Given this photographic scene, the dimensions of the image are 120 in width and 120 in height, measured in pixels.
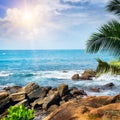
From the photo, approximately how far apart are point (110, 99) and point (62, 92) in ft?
67.8

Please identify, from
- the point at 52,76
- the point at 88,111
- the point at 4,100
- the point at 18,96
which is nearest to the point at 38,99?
the point at 18,96

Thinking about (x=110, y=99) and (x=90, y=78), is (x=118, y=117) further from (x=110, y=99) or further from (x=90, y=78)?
(x=90, y=78)

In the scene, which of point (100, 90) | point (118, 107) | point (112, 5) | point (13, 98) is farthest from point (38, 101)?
point (118, 107)

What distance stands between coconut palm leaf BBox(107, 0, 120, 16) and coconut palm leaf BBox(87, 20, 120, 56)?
85cm

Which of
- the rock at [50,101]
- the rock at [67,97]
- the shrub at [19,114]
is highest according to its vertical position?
the shrub at [19,114]

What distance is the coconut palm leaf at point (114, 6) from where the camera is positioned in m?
14.0

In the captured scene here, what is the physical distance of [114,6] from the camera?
1406 cm

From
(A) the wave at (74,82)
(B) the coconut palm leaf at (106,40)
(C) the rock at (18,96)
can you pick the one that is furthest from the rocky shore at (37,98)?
(B) the coconut palm leaf at (106,40)

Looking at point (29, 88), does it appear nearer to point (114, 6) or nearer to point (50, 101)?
point (50, 101)

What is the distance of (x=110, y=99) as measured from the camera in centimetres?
1241

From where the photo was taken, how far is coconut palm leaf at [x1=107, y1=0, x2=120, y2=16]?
14.0 metres

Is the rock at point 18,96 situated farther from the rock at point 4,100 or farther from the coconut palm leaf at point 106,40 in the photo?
the coconut palm leaf at point 106,40

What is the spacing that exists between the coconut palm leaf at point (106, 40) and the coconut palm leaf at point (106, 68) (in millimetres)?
705

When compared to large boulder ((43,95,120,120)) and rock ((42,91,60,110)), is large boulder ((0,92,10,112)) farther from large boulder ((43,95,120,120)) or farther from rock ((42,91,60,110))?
large boulder ((43,95,120,120))
